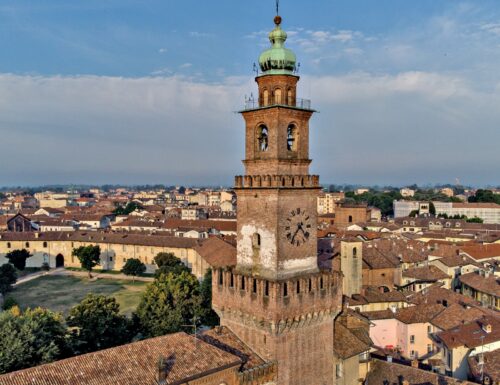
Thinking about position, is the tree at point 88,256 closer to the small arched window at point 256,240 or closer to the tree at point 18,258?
the tree at point 18,258

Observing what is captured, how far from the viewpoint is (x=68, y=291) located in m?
72.6

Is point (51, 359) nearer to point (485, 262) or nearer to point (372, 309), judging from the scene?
point (372, 309)

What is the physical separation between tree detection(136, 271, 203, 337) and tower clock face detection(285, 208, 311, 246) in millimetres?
17057

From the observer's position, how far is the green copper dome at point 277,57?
26172 millimetres

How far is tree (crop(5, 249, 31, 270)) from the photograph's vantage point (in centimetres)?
8681

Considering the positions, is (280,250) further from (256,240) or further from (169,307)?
(169,307)

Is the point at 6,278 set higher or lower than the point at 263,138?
lower

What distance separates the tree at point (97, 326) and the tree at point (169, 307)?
2.15 metres

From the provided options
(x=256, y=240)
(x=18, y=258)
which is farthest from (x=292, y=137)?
(x=18, y=258)

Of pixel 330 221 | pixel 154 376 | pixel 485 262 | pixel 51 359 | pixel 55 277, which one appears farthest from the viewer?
pixel 330 221

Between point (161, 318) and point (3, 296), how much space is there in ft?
126

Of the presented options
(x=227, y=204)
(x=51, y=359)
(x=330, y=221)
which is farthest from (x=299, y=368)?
(x=227, y=204)

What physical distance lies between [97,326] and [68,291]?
128ft

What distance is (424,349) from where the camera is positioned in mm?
43219
